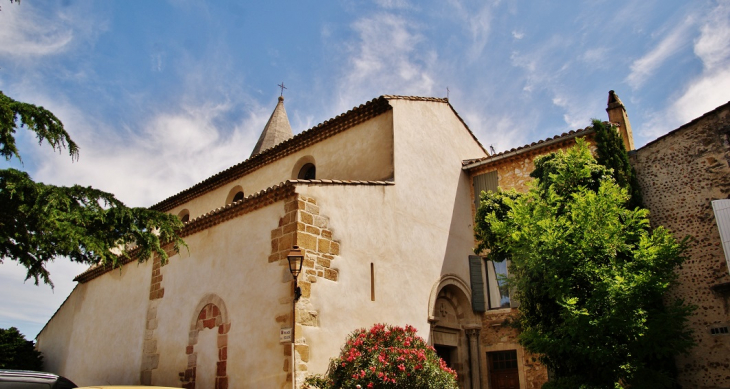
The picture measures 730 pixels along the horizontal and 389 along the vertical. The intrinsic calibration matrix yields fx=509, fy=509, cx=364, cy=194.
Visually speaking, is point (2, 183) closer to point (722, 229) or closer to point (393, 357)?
point (393, 357)

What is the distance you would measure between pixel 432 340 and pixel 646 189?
7119mm

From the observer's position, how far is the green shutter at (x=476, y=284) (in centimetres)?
1461

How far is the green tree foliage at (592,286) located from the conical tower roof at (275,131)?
16.9 m

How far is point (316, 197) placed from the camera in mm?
11156

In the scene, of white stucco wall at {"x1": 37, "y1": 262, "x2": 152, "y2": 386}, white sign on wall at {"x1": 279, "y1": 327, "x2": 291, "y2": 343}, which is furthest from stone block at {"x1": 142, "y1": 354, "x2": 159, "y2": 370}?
white sign on wall at {"x1": 279, "y1": 327, "x2": 291, "y2": 343}

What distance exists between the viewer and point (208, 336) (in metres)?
11.7

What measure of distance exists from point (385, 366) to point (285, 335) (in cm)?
201

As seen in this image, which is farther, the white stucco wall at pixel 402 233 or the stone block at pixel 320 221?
the stone block at pixel 320 221

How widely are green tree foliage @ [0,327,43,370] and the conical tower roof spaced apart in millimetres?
12879

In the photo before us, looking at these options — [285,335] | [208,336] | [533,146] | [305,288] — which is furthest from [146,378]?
[533,146]

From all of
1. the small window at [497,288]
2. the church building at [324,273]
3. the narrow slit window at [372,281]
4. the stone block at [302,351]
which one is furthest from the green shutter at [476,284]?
the stone block at [302,351]

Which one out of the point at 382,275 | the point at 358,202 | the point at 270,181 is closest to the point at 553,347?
the point at 382,275

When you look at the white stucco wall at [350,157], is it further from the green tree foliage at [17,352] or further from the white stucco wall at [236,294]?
the green tree foliage at [17,352]

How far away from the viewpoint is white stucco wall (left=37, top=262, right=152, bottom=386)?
14680 mm
